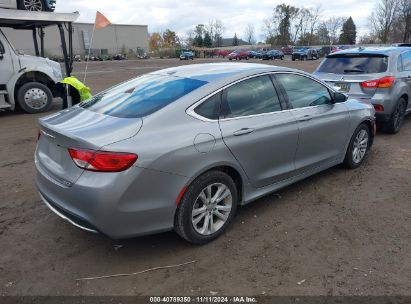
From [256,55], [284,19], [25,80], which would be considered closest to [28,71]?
[25,80]

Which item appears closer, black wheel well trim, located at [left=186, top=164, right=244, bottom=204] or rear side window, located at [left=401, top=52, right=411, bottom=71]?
black wheel well trim, located at [left=186, top=164, right=244, bottom=204]

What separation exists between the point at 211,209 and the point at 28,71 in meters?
8.09

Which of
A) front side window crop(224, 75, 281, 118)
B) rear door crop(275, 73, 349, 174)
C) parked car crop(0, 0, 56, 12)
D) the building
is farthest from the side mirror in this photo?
the building

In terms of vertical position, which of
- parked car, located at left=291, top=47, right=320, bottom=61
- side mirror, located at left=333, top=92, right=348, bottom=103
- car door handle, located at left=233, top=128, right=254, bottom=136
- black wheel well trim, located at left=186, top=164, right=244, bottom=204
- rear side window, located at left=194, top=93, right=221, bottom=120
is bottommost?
black wheel well trim, located at left=186, top=164, right=244, bottom=204

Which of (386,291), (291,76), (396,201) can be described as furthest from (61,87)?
(386,291)

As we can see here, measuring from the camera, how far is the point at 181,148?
3.10 m

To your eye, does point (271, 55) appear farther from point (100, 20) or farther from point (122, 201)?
point (122, 201)

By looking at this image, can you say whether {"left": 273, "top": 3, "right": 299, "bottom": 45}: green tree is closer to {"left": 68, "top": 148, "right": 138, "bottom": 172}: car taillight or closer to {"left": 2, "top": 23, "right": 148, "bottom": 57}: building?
{"left": 2, "top": 23, "right": 148, "bottom": 57}: building

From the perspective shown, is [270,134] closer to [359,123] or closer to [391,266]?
[391,266]

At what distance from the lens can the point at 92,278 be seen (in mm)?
3049

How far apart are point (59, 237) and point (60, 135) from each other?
1.12 metres

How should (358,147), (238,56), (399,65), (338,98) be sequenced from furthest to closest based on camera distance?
(238,56) → (399,65) → (358,147) → (338,98)

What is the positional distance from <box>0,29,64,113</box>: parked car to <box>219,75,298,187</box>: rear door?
769 cm

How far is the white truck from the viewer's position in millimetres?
9234
